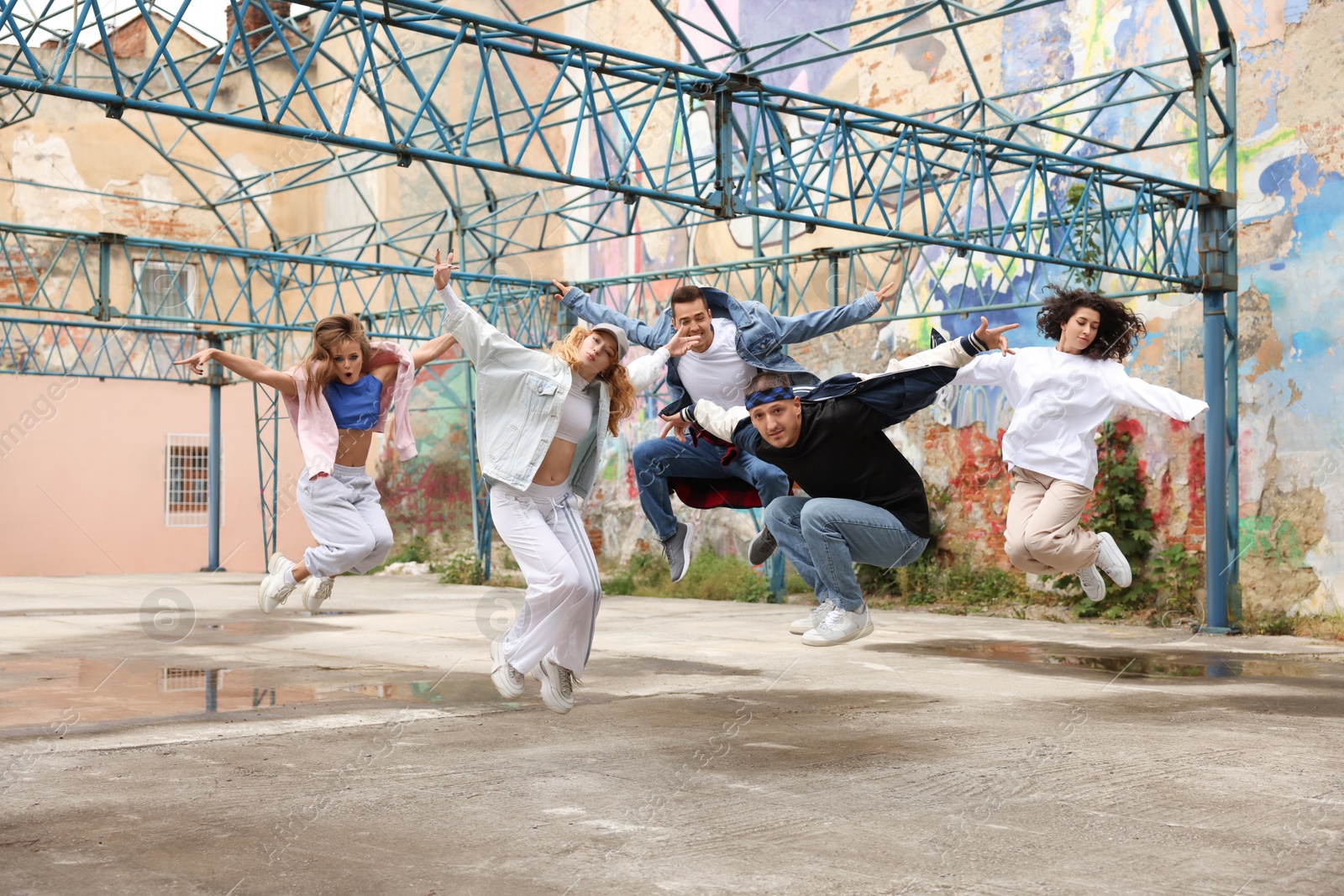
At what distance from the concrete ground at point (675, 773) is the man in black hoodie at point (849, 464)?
775mm

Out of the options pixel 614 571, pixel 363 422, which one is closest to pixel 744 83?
pixel 363 422

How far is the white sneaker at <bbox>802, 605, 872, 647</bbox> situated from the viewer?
283 inches

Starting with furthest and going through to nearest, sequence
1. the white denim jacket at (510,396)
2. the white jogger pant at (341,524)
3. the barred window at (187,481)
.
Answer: the barred window at (187,481)
the white jogger pant at (341,524)
the white denim jacket at (510,396)

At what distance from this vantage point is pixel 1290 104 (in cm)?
1326

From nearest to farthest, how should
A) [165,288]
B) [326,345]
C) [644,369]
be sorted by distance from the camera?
[644,369] → [326,345] → [165,288]

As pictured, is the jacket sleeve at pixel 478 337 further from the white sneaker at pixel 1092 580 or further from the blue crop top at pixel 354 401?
the white sneaker at pixel 1092 580

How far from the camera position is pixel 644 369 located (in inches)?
270

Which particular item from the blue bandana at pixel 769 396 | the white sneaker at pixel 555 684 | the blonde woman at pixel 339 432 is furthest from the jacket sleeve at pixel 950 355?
the blonde woman at pixel 339 432

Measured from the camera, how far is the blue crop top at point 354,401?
8.22m

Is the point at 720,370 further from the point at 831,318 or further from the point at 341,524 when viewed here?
the point at 341,524

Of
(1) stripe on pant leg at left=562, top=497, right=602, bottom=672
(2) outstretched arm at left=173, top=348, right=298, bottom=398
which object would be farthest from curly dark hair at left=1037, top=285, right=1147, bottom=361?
(2) outstretched arm at left=173, top=348, right=298, bottom=398

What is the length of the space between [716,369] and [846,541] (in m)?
1.43

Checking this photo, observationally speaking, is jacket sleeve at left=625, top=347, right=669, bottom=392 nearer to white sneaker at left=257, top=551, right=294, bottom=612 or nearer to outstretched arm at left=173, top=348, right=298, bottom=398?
outstretched arm at left=173, top=348, right=298, bottom=398

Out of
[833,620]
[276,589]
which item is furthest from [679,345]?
[276,589]
